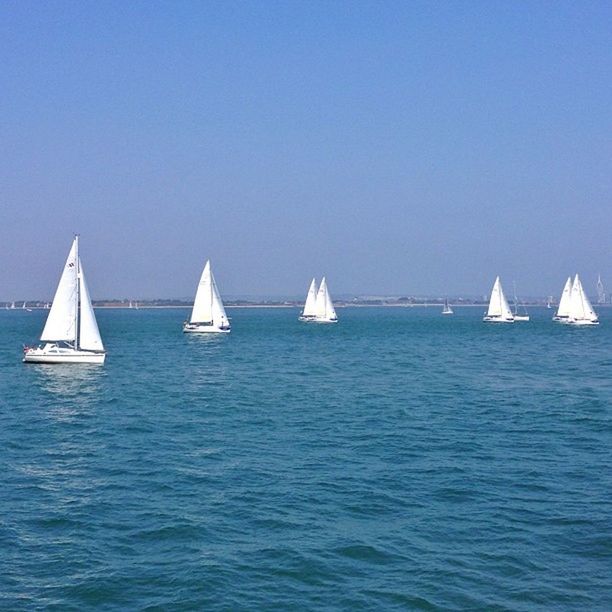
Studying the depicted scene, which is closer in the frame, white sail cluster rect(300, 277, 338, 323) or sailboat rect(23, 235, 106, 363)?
sailboat rect(23, 235, 106, 363)

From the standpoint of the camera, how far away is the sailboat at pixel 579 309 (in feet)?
489

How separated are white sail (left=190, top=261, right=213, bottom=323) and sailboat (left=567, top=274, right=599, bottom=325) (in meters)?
73.9

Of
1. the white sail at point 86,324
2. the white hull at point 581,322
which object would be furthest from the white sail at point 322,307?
the white sail at point 86,324

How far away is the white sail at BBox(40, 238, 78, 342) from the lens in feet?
200

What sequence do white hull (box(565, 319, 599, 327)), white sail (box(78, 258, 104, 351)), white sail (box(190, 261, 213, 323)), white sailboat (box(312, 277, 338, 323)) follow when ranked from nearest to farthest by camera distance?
white sail (box(78, 258, 104, 351)) < white sail (box(190, 261, 213, 323)) < white hull (box(565, 319, 599, 327)) < white sailboat (box(312, 277, 338, 323))

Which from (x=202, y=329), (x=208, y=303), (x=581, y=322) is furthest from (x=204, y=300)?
(x=581, y=322)

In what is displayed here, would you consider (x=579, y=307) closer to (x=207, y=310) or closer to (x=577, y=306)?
(x=577, y=306)

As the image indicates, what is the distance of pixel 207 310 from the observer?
4471 inches

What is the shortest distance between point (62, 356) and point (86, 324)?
3.05m

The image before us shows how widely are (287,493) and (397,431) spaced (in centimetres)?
1175

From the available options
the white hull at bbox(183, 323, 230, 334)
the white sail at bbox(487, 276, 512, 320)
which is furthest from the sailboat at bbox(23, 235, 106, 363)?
the white sail at bbox(487, 276, 512, 320)

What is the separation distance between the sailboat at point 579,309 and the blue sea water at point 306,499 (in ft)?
350

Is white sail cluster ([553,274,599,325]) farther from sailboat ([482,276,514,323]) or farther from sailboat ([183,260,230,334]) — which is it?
sailboat ([183,260,230,334])

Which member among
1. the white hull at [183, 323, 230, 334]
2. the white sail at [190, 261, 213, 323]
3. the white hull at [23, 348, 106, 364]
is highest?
the white sail at [190, 261, 213, 323]
